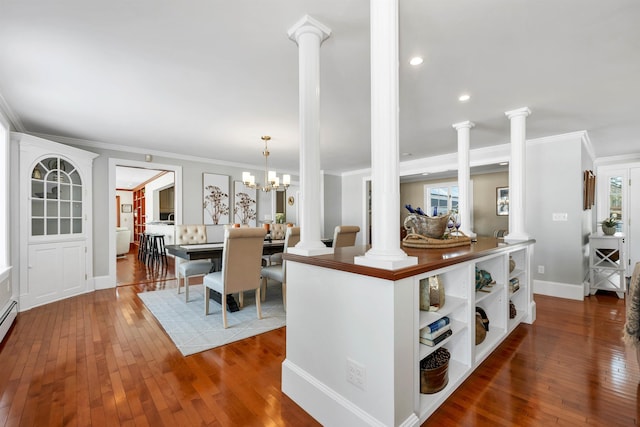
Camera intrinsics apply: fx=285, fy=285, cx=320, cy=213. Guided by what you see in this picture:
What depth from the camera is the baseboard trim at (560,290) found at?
3807 millimetres

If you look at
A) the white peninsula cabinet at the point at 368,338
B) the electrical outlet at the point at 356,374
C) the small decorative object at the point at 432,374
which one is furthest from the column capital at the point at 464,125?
the electrical outlet at the point at 356,374

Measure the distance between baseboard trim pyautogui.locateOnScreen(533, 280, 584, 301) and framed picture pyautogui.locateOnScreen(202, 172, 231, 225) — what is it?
18.2 ft

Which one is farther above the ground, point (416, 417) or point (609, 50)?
point (609, 50)

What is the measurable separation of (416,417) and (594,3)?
96.5 inches

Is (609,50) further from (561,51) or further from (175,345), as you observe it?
(175,345)

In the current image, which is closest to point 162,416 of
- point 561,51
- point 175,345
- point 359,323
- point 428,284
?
point 175,345

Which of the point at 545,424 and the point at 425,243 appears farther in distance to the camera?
the point at 425,243

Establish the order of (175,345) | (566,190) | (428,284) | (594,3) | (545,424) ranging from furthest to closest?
(566,190), (175,345), (428,284), (594,3), (545,424)

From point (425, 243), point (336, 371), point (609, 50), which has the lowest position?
point (336, 371)

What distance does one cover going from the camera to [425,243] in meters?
2.22

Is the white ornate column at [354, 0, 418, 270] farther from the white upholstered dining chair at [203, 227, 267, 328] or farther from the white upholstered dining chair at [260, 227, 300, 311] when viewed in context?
the white upholstered dining chair at [260, 227, 300, 311]

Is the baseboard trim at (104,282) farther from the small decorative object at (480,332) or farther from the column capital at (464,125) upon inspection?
the column capital at (464,125)

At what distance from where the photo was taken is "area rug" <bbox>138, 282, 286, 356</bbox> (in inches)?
100

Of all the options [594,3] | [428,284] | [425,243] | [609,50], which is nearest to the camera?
[594,3]
